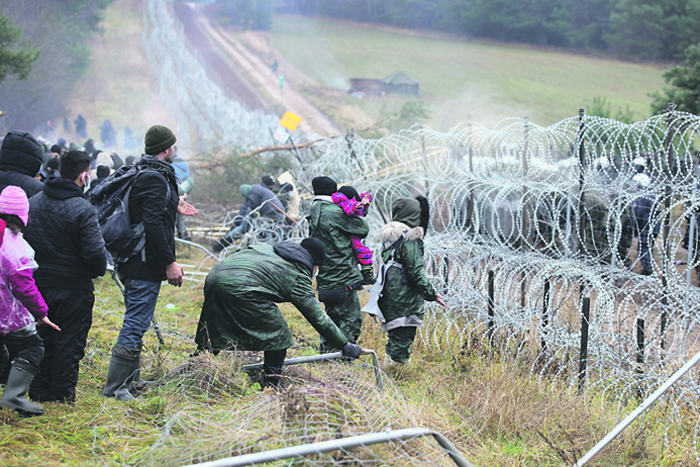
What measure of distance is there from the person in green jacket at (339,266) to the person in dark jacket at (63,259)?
1773mm

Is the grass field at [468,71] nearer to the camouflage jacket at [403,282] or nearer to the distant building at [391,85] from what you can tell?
the distant building at [391,85]

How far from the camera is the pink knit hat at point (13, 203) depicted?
291cm

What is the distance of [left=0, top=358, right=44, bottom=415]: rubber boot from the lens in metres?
2.87

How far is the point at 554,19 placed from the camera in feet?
137

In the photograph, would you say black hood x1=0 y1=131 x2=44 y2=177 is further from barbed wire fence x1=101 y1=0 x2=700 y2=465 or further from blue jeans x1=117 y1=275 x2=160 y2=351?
barbed wire fence x1=101 y1=0 x2=700 y2=465

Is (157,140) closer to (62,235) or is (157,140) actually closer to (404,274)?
(62,235)

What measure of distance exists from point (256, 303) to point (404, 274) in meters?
1.39

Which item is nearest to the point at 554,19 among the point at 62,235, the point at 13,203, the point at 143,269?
the point at 143,269

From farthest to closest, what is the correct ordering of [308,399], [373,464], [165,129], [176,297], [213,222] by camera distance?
[213,222] < [176,297] < [165,129] < [308,399] < [373,464]

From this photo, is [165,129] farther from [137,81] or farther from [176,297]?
[137,81]

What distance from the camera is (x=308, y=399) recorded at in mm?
2578

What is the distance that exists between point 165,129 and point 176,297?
3775 mm

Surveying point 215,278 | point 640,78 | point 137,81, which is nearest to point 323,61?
point 137,81

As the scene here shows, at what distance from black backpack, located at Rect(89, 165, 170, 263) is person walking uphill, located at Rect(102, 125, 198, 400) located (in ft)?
0.13
